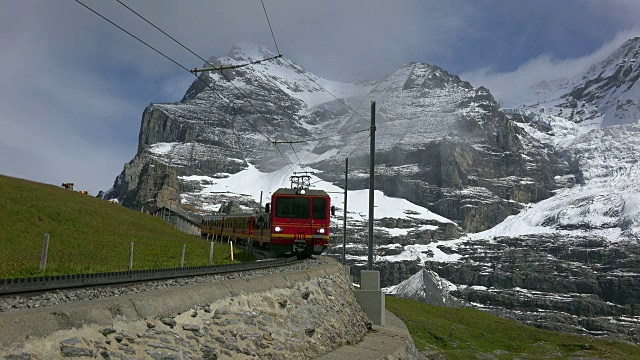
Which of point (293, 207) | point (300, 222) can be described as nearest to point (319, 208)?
point (300, 222)

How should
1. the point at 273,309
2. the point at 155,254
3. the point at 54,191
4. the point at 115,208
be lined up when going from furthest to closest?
the point at 115,208
the point at 54,191
the point at 155,254
the point at 273,309

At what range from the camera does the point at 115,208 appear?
188 feet

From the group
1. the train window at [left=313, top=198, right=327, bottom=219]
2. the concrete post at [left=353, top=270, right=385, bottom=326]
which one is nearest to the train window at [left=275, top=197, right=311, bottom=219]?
the train window at [left=313, top=198, right=327, bottom=219]

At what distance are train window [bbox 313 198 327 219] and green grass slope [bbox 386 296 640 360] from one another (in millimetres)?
22413

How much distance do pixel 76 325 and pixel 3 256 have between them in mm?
14077

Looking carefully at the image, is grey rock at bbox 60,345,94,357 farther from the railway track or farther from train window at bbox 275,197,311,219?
train window at bbox 275,197,311,219

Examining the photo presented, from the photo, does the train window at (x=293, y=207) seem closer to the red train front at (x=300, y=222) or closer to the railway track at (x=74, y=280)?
the red train front at (x=300, y=222)

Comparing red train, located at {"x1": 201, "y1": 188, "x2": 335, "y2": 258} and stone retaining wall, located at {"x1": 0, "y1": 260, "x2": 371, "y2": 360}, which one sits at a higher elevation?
red train, located at {"x1": 201, "y1": 188, "x2": 335, "y2": 258}

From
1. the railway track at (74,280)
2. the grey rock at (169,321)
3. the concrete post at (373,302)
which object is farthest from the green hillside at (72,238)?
the concrete post at (373,302)

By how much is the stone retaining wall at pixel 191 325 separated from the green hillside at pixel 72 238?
6857mm

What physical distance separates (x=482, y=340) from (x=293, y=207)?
46.2 m

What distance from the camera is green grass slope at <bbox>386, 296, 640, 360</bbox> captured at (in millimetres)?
53781

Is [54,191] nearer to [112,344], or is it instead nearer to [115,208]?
[115,208]

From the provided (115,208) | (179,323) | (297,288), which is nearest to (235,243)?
(115,208)
